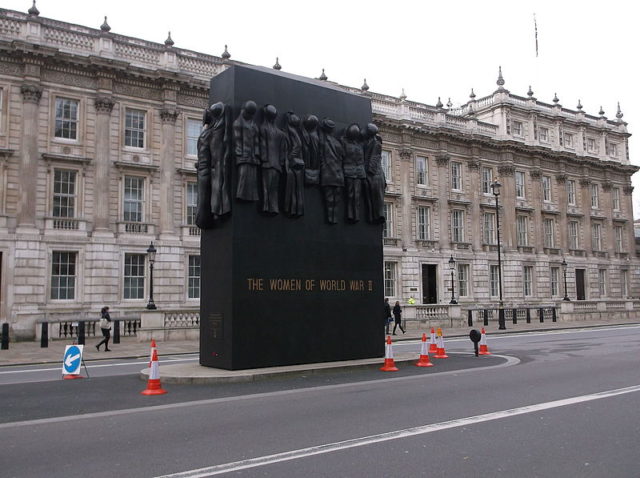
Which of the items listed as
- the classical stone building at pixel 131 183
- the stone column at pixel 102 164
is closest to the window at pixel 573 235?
the classical stone building at pixel 131 183

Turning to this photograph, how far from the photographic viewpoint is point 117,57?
33812mm

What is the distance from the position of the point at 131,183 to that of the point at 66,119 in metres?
4.73

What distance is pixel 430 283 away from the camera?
45781mm

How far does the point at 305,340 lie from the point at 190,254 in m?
21.6

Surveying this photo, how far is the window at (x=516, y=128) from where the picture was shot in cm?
5276

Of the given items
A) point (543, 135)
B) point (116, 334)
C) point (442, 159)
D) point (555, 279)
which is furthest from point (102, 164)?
A: point (543, 135)

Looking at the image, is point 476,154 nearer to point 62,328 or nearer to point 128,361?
point 62,328

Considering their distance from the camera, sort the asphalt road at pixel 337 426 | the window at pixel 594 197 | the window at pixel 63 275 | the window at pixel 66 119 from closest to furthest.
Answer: the asphalt road at pixel 337 426
the window at pixel 63 275
the window at pixel 66 119
the window at pixel 594 197

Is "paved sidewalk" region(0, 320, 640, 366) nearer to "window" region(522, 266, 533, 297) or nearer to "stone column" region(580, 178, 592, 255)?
"window" region(522, 266, 533, 297)

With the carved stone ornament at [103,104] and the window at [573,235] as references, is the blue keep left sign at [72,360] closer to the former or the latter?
the carved stone ornament at [103,104]

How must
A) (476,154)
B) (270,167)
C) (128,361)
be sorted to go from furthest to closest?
(476,154), (128,361), (270,167)

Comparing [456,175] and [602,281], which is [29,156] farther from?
[602,281]

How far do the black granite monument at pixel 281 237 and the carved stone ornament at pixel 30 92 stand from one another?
20122 millimetres

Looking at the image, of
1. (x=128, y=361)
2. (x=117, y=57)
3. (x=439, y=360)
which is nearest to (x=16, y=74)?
(x=117, y=57)
